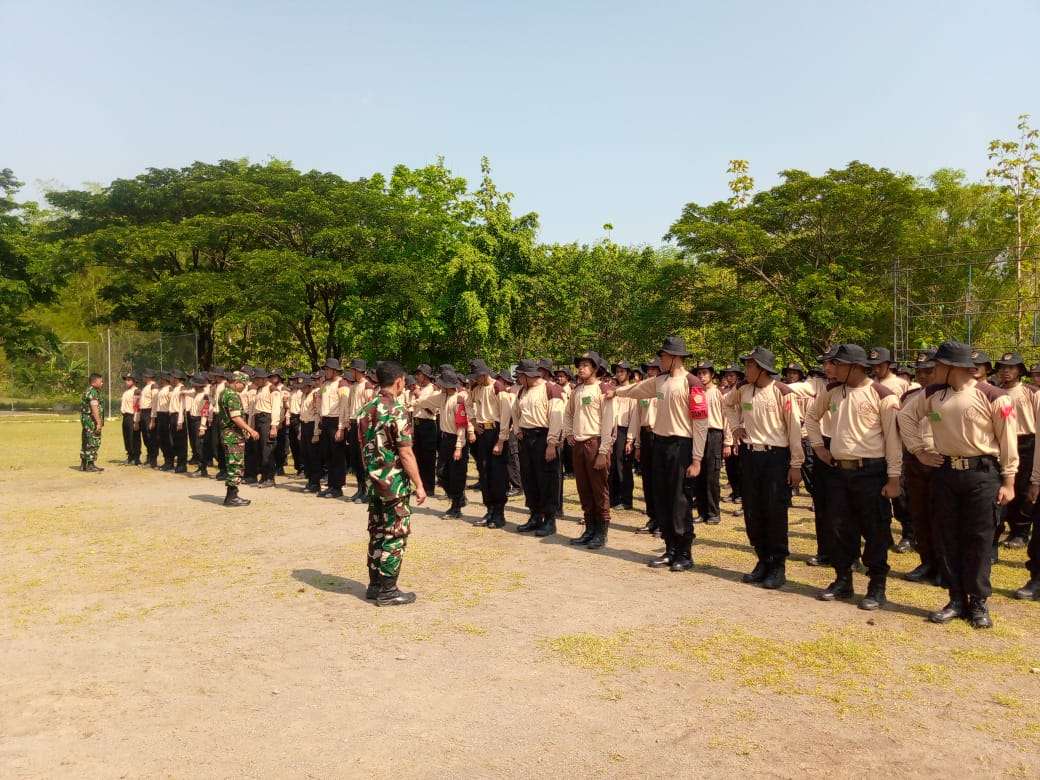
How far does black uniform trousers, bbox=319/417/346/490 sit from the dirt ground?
3.75m

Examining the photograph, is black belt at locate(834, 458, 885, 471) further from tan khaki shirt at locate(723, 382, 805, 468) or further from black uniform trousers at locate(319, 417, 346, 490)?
black uniform trousers at locate(319, 417, 346, 490)

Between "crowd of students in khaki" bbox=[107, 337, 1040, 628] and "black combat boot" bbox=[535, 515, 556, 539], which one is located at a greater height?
"crowd of students in khaki" bbox=[107, 337, 1040, 628]

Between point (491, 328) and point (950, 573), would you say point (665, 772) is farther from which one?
point (491, 328)

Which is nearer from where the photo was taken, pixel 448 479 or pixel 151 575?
pixel 151 575

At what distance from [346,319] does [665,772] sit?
82.8 feet

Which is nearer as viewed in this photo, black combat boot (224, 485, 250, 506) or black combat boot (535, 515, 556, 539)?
black combat boot (535, 515, 556, 539)

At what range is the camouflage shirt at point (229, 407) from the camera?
11.4 m

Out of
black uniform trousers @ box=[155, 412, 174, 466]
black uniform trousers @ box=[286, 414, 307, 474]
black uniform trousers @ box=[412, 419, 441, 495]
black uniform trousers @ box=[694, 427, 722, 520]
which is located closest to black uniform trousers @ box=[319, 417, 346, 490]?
black uniform trousers @ box=[412, 419, 441, 495]

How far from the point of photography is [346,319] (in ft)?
90.1

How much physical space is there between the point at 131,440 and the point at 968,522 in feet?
56.7

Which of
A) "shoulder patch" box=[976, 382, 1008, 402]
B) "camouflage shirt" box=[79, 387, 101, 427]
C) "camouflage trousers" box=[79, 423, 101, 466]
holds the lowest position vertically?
"camouflage trousers" box=[79, 423, 101, 466]

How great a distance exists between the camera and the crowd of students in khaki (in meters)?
5.95

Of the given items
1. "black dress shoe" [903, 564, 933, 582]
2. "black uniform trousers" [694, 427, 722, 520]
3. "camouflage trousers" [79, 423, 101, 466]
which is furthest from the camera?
"camouflage trousers" [79, 423, 101, 466]

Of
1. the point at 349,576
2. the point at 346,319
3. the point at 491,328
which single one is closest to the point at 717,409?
the point at 349,576
